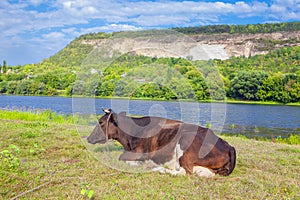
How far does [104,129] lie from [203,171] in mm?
2754

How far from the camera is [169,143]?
7078 mm

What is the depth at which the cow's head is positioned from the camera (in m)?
7.68

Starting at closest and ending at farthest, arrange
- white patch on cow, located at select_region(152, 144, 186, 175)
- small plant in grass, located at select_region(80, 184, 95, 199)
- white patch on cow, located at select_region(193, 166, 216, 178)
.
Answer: small plant in grass, located at select_region(80, 184, 95, 199)
white patch on cow, located at select_region(193, 166, 216, 178)
white patch on cow, located at select_region(152, 144, 186, 175)

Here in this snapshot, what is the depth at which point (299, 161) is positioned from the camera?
8.39m

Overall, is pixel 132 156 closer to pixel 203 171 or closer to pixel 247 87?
pixel 203 171

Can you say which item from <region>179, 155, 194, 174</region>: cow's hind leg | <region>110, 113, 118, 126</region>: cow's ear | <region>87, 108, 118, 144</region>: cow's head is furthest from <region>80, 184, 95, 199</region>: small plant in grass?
<region>110, 113, 118, 126</region>: cow's ear

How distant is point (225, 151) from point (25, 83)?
70.1 m

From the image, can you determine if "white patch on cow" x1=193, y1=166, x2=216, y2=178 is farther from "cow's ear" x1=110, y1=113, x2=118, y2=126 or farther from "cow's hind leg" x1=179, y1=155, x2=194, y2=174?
"cow's ear" x1=110, y1=113, x2=118, y2=126

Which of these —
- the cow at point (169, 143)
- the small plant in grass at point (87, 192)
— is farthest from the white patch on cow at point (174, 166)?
the small plant in grass at point (87, 192)

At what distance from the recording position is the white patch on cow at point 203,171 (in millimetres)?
6425

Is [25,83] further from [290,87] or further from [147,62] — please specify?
[147,62]

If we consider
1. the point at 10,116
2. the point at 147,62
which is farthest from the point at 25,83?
the point at 147,62

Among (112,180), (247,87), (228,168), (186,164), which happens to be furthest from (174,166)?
(247,87)

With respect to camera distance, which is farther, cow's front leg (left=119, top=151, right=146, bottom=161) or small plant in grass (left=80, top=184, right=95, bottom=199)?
cow's front leg (left=119, top=151, right=146, bottom=161)
